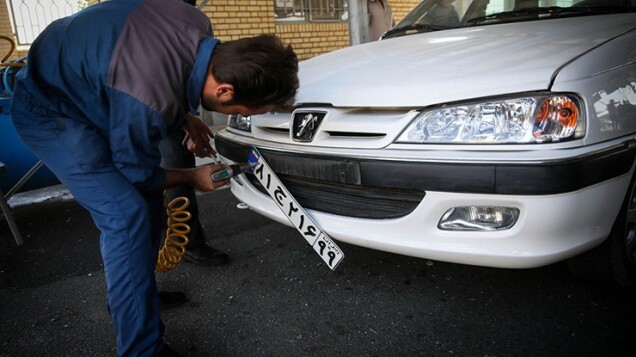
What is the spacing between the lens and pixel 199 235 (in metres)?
2.69

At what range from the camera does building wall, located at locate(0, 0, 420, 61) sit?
6.47m

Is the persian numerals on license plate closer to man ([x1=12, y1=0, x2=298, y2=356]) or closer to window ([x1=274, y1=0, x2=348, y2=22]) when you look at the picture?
man ([x1=12, y1=0, x2=298, y2=356])

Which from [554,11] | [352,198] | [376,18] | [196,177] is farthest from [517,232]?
[376,18]

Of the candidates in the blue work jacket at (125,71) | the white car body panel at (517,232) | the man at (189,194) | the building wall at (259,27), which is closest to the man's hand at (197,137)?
the man at (189,194)

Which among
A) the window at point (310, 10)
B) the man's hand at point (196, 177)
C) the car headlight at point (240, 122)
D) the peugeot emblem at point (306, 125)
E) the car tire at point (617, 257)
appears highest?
the window at point (310, 10)

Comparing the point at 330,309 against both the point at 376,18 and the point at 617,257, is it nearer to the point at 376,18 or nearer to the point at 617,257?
the point at 617,257

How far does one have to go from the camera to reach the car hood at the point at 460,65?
176 cm

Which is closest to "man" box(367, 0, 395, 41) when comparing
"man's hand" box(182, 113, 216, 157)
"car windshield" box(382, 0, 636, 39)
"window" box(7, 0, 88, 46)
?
"car windshield" box(382, 0, 636, 39)

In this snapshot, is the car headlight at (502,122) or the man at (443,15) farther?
the man at (443,15)

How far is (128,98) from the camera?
139cm

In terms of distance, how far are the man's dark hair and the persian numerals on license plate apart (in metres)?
0.66

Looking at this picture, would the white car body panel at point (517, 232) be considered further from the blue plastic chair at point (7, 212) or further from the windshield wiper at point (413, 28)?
the blue plastic chair at point (7, 212)

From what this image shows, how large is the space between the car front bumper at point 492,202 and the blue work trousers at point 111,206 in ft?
2.47

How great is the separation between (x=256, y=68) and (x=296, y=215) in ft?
2.76
